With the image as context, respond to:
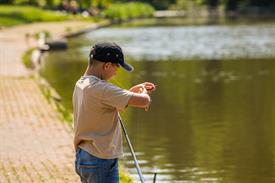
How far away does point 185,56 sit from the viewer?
31.8 meters

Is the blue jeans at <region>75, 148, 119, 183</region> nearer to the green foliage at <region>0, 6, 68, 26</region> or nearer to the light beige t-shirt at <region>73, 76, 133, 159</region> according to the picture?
the light beige t-shirt at <region>73, 76, 133, 159</region>

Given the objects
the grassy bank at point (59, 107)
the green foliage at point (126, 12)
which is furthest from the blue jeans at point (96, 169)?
the green foliage at point (126, 12)

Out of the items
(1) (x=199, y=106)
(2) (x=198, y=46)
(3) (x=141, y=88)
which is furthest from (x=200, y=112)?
(2) (x=198, y=46)

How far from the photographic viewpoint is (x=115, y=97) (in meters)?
5.91

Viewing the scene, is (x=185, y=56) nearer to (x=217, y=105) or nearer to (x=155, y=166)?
(x=217, y=105)

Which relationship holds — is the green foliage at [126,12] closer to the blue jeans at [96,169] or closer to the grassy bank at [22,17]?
the grassy bank at [22,17]

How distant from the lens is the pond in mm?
11094

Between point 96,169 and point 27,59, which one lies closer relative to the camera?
point 96,169

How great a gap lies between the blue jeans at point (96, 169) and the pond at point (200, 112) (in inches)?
111

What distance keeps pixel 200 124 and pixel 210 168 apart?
12.6 ft

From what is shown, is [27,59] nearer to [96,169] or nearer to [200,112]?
[200,112]

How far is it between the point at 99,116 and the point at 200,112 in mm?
10406

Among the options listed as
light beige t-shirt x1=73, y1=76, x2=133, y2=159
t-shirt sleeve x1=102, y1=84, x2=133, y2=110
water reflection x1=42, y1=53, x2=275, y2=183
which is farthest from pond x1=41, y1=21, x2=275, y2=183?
t-shirt sleeve x1=102, y1=84, x2=133, y2=110

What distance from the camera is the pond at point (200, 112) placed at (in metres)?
11.1
